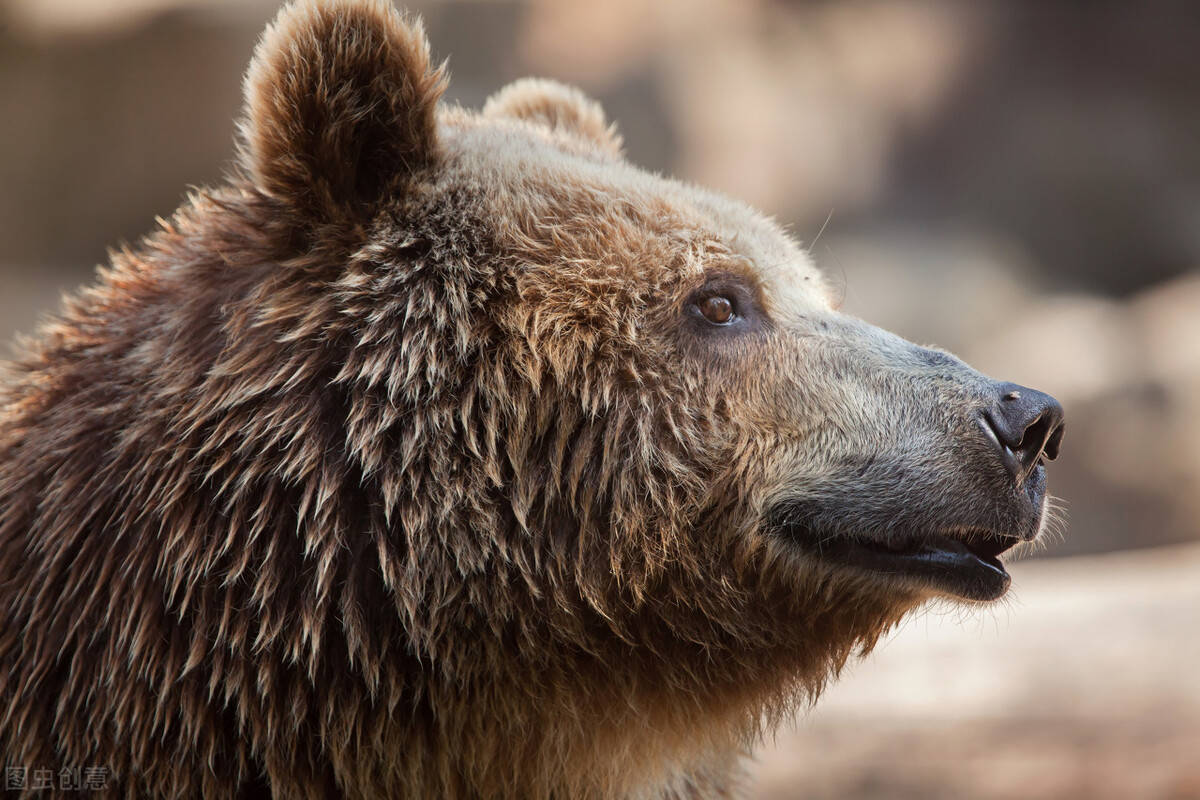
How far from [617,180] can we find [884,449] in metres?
0.99

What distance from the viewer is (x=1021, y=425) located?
8.67 feet

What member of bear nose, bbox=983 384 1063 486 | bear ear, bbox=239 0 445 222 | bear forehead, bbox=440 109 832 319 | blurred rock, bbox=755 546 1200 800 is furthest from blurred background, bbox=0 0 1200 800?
bear ear, bbox=239 0 445 222

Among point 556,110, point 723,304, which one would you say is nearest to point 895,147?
point 556,110

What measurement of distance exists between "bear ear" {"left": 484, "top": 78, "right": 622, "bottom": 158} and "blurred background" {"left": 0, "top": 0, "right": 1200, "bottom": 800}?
4818 millimetres

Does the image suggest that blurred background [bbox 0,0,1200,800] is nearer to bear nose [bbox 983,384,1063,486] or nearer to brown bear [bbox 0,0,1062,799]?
bear nose [bbox 983,384,1063,486]

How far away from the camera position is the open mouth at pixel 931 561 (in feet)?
8.65

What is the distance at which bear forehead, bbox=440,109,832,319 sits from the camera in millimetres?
2691

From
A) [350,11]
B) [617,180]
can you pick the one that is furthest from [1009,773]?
[350,11]

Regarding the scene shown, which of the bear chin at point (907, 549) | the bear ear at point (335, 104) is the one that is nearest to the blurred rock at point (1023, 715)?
the bear chin at point (907, 549)

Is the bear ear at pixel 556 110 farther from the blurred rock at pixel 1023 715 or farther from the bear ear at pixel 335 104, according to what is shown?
the blurred rock at pixel 1023 715

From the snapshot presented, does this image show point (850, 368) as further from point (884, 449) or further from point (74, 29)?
point (74, 29)

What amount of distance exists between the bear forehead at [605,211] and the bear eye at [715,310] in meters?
0.07

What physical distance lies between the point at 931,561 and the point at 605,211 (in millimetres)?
1187

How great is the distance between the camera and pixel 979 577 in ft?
8.68
